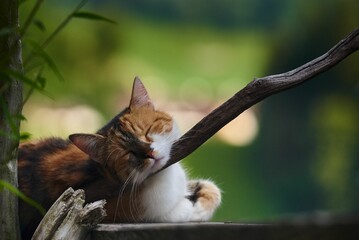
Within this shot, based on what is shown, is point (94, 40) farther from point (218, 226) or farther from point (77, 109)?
point (218, 226)

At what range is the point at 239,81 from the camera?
514cm

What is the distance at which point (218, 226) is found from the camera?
3.65 ft

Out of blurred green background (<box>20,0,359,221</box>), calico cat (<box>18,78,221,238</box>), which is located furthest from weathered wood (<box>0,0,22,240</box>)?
blurred green background (<box>20,0,359,221</box>)

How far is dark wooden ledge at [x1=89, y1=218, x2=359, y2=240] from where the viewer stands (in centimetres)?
96

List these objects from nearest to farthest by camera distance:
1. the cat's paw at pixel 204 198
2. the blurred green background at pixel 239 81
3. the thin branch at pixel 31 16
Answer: the thin branch at pixel 31 16 < the cat's paw at pixel 204 198 < the blurred green background at pixel 239 81

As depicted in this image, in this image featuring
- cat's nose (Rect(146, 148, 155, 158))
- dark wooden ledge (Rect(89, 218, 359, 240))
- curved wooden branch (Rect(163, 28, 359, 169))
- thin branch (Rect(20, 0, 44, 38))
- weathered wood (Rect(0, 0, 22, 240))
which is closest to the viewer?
dark wooden ledge (Rect(89, 218, 359, 240))

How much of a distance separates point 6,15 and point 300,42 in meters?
4.22

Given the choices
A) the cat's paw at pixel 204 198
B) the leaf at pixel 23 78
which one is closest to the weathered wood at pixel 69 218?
the leaf at pixel 23 78

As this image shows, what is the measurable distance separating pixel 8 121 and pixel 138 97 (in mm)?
675

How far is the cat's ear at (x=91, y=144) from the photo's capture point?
1696mm

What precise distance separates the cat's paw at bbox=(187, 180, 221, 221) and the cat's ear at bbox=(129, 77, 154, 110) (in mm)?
231

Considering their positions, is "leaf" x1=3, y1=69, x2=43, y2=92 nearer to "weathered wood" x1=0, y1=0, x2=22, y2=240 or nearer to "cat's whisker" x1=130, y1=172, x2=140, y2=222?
"weathered wood" x1=0, y1=0, x2=22, y2=240

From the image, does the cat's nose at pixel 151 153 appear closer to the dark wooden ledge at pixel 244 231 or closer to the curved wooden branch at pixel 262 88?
the curved wooden branch at pixel 262 88

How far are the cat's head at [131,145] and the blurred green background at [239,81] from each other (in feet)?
8.67
